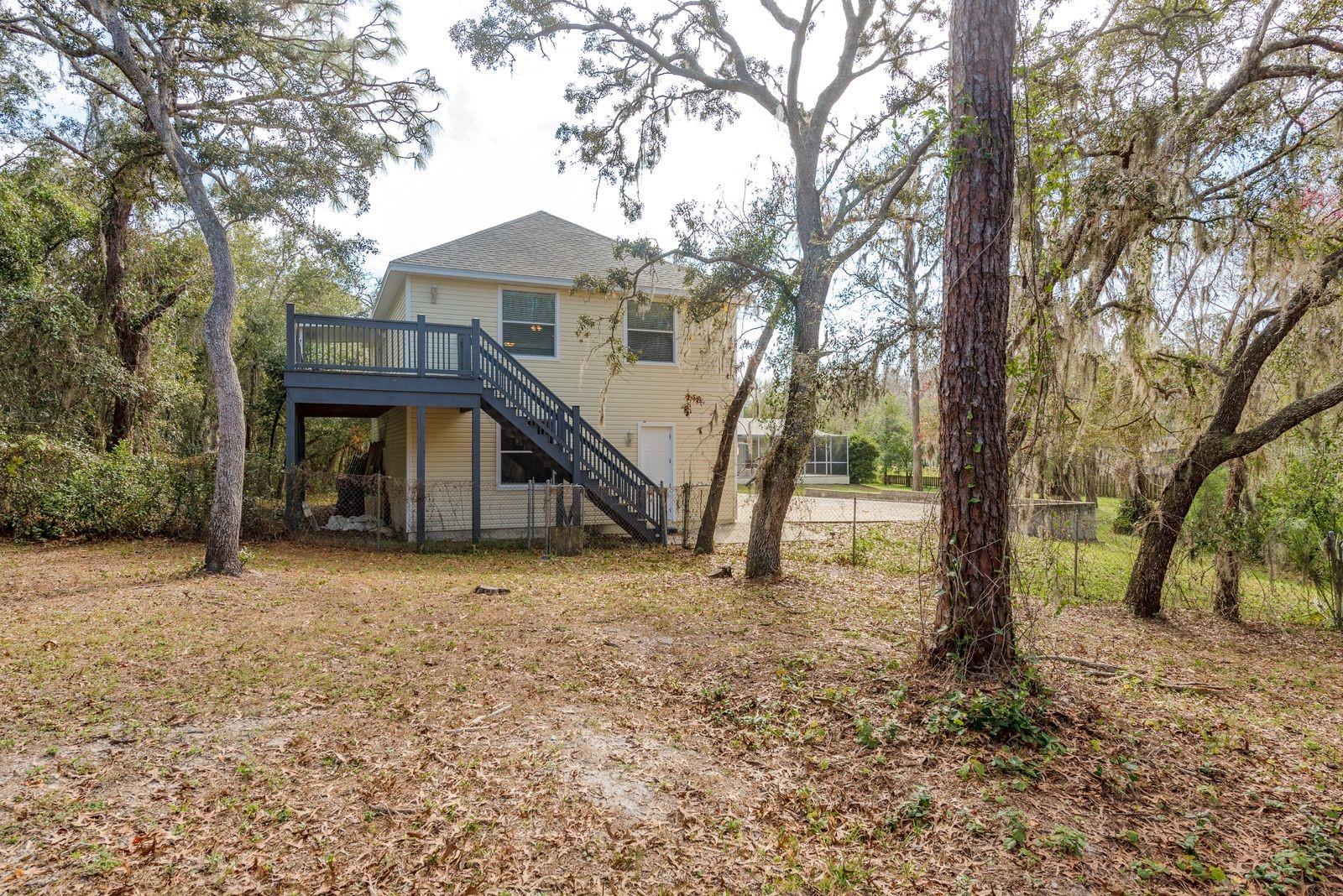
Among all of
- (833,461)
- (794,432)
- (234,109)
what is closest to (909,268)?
(794,432)

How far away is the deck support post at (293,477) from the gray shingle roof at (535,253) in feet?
11.2

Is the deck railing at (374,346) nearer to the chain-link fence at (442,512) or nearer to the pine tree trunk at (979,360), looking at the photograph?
the chain-link fence at (442,512)

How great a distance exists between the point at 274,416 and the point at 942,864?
22.4 metres

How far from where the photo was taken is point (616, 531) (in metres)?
13.3

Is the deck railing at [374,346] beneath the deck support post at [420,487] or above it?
above

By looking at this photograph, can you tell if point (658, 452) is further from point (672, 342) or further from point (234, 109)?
point (234, 109)

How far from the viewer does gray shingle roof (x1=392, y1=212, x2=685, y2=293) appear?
12.7m

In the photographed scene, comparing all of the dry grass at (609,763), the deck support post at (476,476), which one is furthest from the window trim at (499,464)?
the dry grass at (609,763)

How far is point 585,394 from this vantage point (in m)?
13.7

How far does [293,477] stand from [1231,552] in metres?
13.7

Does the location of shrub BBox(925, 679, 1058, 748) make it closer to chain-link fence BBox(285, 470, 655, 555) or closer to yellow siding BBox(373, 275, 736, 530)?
yellow siding BBox(373, 275, 736, 530)

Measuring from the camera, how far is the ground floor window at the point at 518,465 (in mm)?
13203

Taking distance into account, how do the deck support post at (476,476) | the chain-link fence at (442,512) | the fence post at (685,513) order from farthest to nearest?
the fence post at (685,513) → the deck support post at (476,476) → the chain-link fence at (442,512)

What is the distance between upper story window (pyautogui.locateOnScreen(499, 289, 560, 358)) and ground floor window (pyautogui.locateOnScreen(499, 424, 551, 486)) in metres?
1.81
